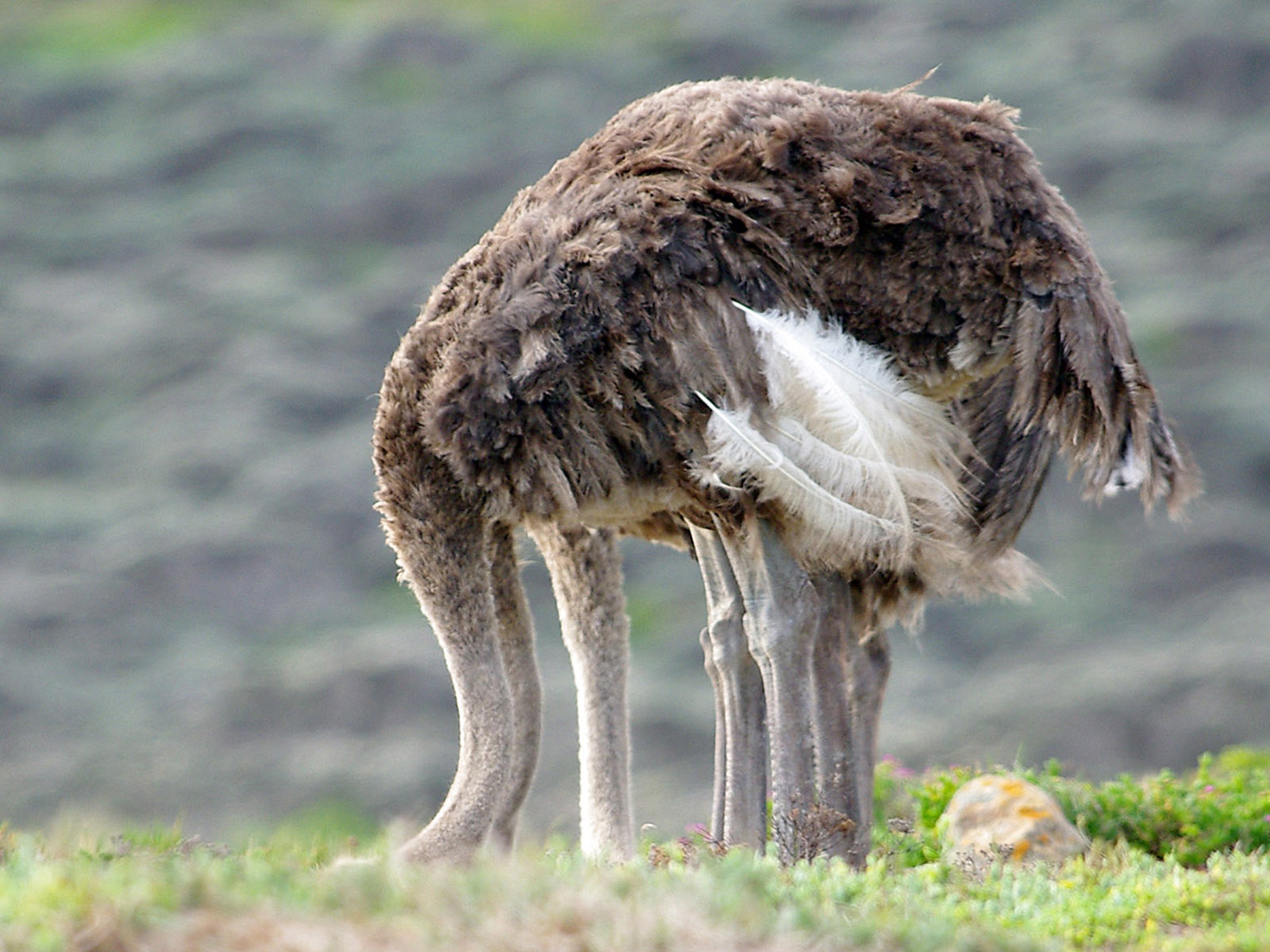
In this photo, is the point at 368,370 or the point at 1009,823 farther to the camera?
the point at 368,370

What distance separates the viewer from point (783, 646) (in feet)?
16.3

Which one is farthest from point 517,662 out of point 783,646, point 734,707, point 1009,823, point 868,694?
point 1009,823

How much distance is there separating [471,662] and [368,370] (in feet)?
50.7

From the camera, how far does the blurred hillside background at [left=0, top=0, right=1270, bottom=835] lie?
51.8 feet

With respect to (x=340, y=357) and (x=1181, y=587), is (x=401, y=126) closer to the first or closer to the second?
(x=340, y=357)

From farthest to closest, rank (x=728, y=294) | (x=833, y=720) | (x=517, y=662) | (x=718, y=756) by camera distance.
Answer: (x=718, y=756), (x=517, y=662), (x=833, y=720), (x=728, y=294)

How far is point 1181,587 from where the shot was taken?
59.4ft

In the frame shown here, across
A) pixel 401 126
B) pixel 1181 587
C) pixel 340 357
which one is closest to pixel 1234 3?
pixel 1181 587

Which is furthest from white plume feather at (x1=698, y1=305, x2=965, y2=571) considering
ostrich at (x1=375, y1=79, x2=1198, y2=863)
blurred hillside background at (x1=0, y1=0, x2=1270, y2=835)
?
blurred hillside background at (x1=0, y1=0, x2=1270, y2=835)

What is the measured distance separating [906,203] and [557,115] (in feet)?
63.7

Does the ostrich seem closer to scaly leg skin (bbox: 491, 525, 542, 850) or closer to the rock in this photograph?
scaly leg skin (bbox: 491, 525, 542, 850)

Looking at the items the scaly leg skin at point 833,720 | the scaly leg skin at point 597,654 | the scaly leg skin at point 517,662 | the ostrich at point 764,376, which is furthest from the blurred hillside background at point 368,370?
the ostrich at point 764,376

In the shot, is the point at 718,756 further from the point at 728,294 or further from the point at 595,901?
the point at 595,901

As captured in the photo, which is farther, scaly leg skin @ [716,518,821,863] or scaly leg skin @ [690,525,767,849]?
scaly leg skin @ [690,525,767,849]
